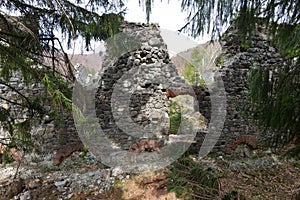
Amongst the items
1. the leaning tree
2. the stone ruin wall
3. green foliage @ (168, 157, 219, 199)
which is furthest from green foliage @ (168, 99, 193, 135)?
the leaning tree

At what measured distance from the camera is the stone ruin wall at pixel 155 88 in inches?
236

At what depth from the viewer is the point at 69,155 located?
19.6 ft

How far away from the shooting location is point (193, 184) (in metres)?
3.28

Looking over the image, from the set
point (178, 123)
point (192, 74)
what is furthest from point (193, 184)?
point (192, 74)

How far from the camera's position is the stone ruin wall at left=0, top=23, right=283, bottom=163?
6000 mm

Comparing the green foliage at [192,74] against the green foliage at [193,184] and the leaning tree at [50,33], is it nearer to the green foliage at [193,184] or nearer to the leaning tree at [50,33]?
the green foliage at [193,184]

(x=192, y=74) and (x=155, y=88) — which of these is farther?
(x=192, y=74)

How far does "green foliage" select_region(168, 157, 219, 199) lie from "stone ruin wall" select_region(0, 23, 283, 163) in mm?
2425

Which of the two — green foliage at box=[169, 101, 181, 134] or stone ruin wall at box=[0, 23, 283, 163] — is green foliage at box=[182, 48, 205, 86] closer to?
green foliage at box=[169, 101, 181, 134]

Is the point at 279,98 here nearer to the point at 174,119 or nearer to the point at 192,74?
the point at 174,119

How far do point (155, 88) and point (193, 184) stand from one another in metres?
3.53

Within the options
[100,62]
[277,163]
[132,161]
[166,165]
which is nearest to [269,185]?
[277,163]

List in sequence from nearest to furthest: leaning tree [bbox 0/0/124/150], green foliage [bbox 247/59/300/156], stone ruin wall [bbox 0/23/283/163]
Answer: green foliage [bbox 247/59/300/156] < leaning tree [bbox 0/0/124/150] < stone ruin wall [bbox 0/23/283/163]

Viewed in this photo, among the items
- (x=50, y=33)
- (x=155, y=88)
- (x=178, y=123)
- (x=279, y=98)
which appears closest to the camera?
(x=279, y=98)
